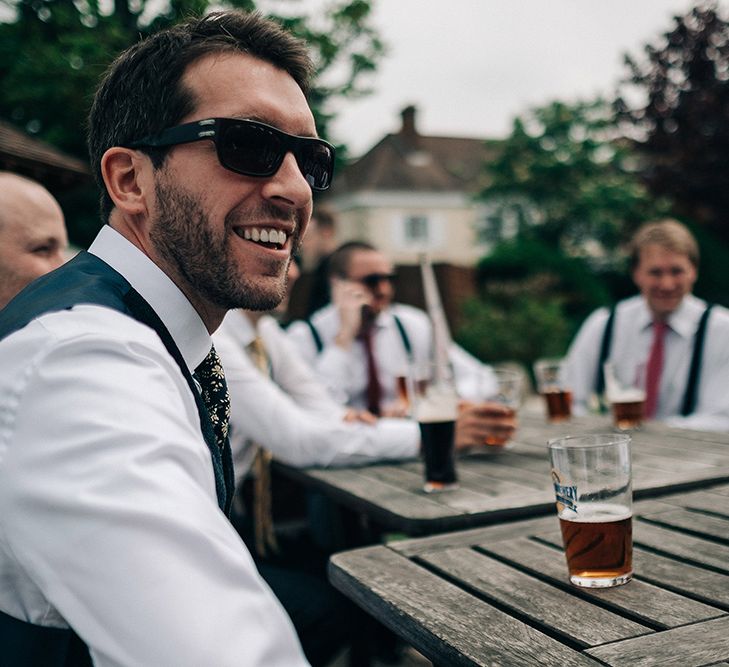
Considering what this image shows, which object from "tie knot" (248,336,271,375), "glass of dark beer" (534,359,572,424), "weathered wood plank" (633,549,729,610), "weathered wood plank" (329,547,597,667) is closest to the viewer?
"weathered wood plank" (329,547,597,667)

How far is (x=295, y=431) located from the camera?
2529 millimetres

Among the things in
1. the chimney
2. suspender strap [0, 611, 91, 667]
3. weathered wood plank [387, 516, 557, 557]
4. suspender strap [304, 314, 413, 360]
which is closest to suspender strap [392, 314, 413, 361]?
suspender strap [304, 314, 413, 360]

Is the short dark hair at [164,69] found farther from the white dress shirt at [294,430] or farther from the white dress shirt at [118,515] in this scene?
the white dress shirt at [294,430]

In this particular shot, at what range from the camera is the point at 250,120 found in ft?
4.34

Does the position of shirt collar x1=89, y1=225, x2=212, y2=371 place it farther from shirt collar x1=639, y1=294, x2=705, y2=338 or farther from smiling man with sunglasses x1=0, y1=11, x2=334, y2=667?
shirt collar x1=639, y1=294, x2=705, y2=338

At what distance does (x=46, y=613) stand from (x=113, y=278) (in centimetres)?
48

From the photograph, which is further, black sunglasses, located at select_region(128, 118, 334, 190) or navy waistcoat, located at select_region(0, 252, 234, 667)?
black sunglasses, located at select_region(128, 118, 334, 190)

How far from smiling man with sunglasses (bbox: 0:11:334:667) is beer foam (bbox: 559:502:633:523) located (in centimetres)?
61

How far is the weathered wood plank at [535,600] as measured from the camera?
1.10 metres

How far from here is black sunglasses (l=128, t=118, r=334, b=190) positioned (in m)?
1.29

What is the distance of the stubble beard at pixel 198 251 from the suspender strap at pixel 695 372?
2.91 metres

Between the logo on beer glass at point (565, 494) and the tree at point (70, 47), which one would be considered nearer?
the logo on beer glass at point (565, 494)

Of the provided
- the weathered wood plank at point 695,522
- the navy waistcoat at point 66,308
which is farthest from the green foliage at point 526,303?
the navy waistcoat at point 66,308

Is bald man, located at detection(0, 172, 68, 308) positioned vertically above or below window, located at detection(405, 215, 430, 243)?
below
